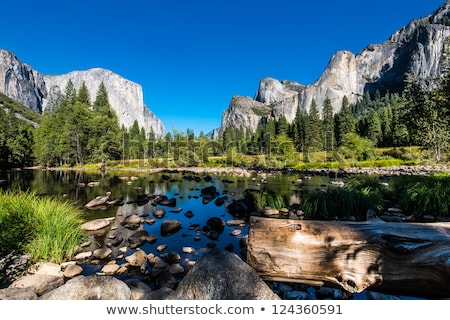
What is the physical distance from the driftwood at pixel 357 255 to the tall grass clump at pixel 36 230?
206 inches

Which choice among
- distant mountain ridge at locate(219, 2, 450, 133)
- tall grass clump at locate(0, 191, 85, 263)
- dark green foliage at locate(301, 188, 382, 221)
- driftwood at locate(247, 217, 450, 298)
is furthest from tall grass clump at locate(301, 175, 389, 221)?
distant mountain ridge at locate(219, 2, 450, 133)

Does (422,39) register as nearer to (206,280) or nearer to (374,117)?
(374,117)

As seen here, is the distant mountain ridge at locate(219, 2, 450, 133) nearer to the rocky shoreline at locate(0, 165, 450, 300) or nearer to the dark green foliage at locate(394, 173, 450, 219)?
the dark green foliage at locate(394, 173, 450, 219)

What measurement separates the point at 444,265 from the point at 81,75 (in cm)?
23766

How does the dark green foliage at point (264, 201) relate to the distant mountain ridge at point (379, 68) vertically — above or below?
below

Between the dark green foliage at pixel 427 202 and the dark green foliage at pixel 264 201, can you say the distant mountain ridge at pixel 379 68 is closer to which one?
the dark green foliage at pixel 264 201

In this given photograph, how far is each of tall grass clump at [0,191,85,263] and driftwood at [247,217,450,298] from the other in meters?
5.22

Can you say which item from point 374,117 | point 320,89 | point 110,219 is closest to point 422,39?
point 320,89

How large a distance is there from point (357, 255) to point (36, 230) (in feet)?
22.9

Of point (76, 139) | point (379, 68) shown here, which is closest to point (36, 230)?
point (76, 139)

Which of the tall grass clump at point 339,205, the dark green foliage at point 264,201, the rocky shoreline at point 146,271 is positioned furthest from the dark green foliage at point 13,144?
the tall grass clump at point 339,205

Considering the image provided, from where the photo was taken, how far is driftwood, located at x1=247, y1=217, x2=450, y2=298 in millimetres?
2789

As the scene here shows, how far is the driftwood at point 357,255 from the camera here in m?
2.79
